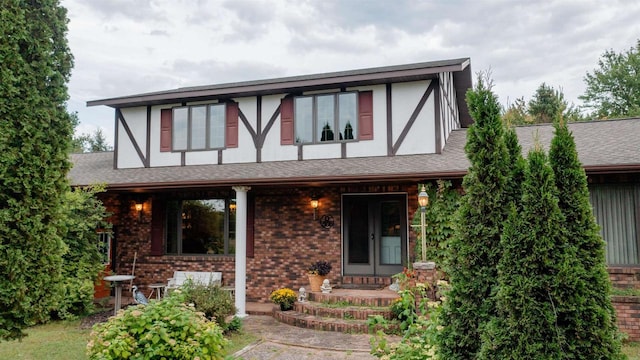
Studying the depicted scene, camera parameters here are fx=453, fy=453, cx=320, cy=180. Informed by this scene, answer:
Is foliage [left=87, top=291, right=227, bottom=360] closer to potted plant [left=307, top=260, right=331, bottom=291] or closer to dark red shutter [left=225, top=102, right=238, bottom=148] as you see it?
potted plant [left=307, top=260, right=331, bottom=291]

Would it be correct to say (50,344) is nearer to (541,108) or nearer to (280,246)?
(280,246)

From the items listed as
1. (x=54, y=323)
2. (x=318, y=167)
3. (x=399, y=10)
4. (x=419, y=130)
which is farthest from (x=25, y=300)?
(x=399, y=10)

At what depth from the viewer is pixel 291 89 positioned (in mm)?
10633

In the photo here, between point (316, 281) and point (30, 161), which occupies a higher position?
point (30, 161)

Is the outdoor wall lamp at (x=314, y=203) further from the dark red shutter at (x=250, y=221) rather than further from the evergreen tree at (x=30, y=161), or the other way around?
the evergreen tree at (x=30, y=161)

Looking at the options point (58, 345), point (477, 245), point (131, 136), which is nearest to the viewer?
point (477, 245)

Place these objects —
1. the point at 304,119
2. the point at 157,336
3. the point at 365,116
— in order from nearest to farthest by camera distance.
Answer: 1. the point at 157,336
2. the point at 365,116
3. the point at 304,119

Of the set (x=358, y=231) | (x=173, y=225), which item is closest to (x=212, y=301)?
(x=358, y=231)

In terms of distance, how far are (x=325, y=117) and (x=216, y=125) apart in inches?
111

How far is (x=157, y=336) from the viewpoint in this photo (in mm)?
4363

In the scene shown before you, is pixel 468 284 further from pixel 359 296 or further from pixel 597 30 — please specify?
pixel 597 30

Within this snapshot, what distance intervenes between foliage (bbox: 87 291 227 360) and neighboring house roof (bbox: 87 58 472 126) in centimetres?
677

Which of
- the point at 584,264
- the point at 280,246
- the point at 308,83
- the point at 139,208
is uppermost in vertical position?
the point at 308,83

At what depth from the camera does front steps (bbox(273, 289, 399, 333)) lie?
7.95 meters
